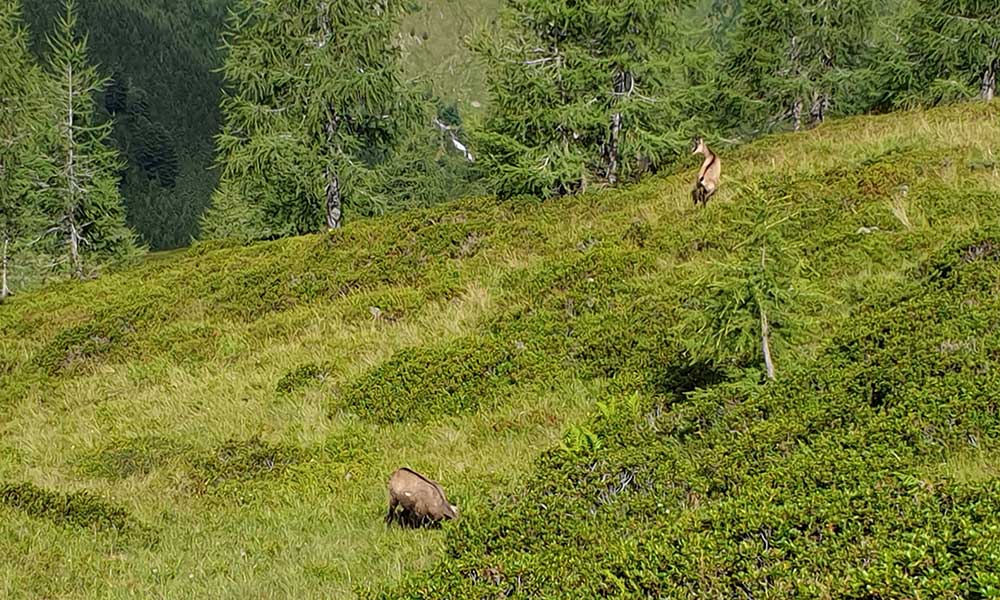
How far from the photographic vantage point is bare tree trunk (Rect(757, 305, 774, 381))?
21.8ft

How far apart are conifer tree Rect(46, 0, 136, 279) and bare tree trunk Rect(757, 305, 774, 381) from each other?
1224 inches

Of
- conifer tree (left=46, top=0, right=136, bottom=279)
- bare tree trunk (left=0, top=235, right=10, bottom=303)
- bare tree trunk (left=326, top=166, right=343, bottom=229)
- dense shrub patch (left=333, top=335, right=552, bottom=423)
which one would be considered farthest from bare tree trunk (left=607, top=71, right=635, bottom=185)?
bare tree trunk (left=0, top=235, right=10, bottom=303)

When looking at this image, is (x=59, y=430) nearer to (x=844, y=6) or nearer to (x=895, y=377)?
(x=895, y=377)

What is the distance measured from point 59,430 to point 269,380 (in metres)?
3.15

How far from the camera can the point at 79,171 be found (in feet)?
107

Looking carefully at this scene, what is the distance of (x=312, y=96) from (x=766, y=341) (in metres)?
22.5

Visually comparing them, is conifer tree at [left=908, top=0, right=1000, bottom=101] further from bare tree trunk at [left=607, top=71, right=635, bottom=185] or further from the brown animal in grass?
the brown animal in grass

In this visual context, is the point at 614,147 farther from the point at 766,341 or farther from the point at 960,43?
the point at 960,43

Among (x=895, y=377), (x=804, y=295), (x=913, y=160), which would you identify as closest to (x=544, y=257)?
(x=913, y=160)

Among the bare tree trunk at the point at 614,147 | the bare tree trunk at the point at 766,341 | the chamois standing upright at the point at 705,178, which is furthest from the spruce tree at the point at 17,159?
the bare tree trunk at the point at 766,341

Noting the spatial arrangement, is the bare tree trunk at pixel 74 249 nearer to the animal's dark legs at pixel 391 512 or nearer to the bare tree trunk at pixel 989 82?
the animal's dark legs at pixel 391 512

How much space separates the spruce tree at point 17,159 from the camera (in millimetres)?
30156


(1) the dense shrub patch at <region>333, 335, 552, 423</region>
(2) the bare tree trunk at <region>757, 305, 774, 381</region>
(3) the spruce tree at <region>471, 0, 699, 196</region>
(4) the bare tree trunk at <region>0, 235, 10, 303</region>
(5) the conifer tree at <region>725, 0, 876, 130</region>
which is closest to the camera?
A: (2) the bare tree trunk at <region>757, 305, 774, 381</region>

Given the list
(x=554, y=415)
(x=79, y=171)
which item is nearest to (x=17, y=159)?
(x=79, y=171)
